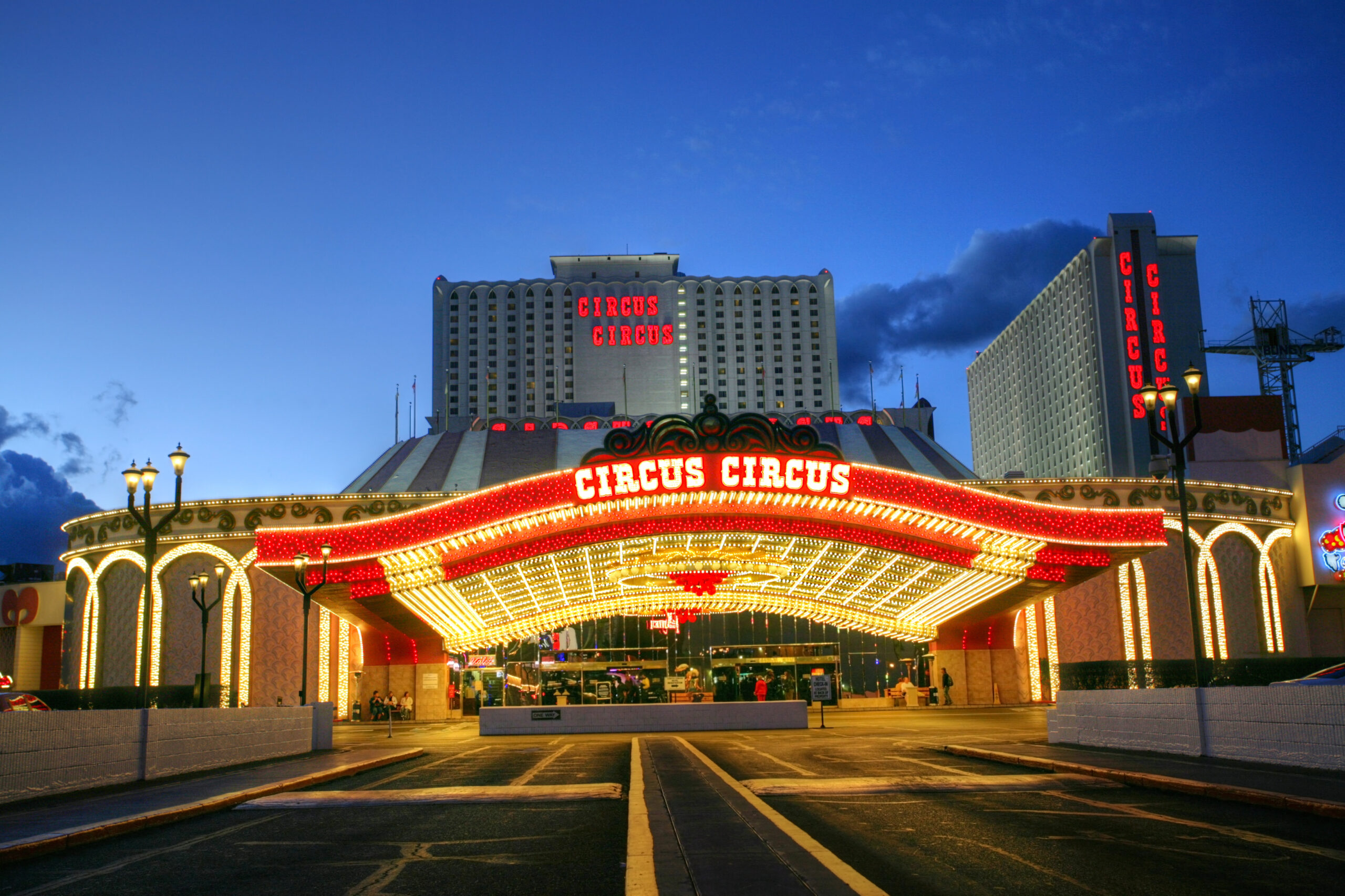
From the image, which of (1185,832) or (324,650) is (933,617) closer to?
(324,650)

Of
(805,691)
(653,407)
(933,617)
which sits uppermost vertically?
(653,407)

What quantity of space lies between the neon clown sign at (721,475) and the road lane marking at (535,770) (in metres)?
7.81

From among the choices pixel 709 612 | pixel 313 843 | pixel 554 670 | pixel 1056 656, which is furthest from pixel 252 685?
pixel 313 843

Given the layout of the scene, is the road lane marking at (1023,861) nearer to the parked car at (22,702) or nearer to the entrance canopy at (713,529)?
the parked car at (22,702)

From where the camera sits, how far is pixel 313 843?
11.5 m

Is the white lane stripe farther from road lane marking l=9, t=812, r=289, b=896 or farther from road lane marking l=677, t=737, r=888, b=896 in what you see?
road lane marking l=677, t=737, r=888, b=896

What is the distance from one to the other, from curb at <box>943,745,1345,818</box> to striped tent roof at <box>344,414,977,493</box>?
36629 millimetres

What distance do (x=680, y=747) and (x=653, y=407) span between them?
410 feet

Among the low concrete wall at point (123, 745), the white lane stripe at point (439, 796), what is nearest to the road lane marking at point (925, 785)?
the white lane stripe at point (439, 796)

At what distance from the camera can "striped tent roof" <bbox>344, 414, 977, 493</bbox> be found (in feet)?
186

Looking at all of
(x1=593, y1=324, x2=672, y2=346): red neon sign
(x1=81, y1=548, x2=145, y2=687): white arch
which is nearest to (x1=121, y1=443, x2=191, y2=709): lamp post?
(x1=81, y1=548, x2=145, y2=687): white arch

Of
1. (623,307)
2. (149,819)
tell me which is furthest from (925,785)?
(623,307)

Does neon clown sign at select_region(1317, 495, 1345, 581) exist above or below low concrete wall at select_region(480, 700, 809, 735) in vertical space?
above

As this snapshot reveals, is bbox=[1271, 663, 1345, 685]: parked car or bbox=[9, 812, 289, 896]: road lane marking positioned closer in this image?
bbox=[9, 812, 289, 896]: road lane marking
